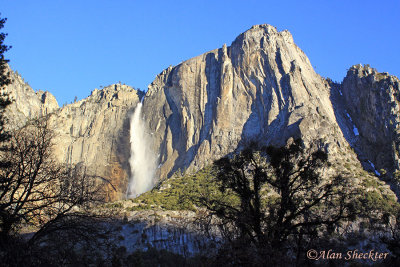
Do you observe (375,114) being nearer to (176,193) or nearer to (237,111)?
(237,111)

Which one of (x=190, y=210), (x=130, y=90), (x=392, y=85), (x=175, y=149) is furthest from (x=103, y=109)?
(x=392, y=85)

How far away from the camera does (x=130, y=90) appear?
123000 millimetres

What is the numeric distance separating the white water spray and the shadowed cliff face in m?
2.94

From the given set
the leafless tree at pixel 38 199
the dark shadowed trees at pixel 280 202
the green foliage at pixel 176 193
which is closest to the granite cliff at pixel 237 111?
the green foliage at pixel 176 193

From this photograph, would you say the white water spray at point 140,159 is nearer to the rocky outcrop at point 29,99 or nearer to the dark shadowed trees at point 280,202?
the rocky outcrop at point 29,99

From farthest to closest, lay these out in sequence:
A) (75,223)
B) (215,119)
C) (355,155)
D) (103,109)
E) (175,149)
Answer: (103,109) → (175,149) → (215,119) → (355,155) → (75,223)

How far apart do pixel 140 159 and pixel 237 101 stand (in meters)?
31.2

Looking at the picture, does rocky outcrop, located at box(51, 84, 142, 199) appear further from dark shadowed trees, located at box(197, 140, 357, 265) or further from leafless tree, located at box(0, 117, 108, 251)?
dark shadowed trees, located at box(197, 140, 357, 265)

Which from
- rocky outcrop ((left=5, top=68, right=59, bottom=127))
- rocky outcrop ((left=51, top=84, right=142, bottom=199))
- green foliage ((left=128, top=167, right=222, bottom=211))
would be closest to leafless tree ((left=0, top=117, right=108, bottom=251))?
green foliage ((left=128, top=167, right=222, bottom=211))

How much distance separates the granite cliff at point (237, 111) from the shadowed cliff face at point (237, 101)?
260 millimetres

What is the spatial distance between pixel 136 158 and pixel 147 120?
36.9 ft

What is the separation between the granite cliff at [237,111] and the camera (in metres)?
81.5

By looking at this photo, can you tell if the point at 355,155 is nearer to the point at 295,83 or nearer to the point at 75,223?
the point at 295,83

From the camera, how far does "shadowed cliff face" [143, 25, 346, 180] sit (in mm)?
85250
